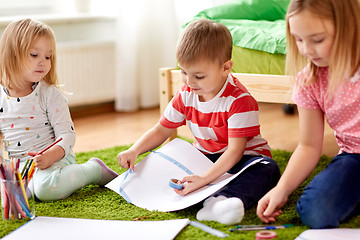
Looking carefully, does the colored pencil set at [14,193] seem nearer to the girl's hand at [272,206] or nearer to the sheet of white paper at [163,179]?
the sheet of white paper at [163,179]

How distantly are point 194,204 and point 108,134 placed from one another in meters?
1.14

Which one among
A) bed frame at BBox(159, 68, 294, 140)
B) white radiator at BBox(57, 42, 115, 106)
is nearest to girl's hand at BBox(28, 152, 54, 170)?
bed frame at BBox(159, 68, 294, 140)

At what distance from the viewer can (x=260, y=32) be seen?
5.65ft

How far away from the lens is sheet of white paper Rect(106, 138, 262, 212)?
135cm

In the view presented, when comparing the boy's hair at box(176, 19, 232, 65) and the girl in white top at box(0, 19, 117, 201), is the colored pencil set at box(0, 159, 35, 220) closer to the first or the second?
the girl in white top at box(0, 19, 117, 201)

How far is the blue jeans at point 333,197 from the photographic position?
1.17 meters

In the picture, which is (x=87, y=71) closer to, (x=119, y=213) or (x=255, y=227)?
(x=119, y=213)

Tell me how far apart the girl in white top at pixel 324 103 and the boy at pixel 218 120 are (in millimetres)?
133

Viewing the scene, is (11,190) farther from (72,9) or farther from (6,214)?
(72,9)

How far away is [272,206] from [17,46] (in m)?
0.81

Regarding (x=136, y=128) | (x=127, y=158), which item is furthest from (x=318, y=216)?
(x=136, y=128)

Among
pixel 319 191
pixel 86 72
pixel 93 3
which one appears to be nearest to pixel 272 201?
pixel 319 191

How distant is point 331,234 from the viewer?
3.73 ft

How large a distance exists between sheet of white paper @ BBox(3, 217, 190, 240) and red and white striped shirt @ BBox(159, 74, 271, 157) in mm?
302
